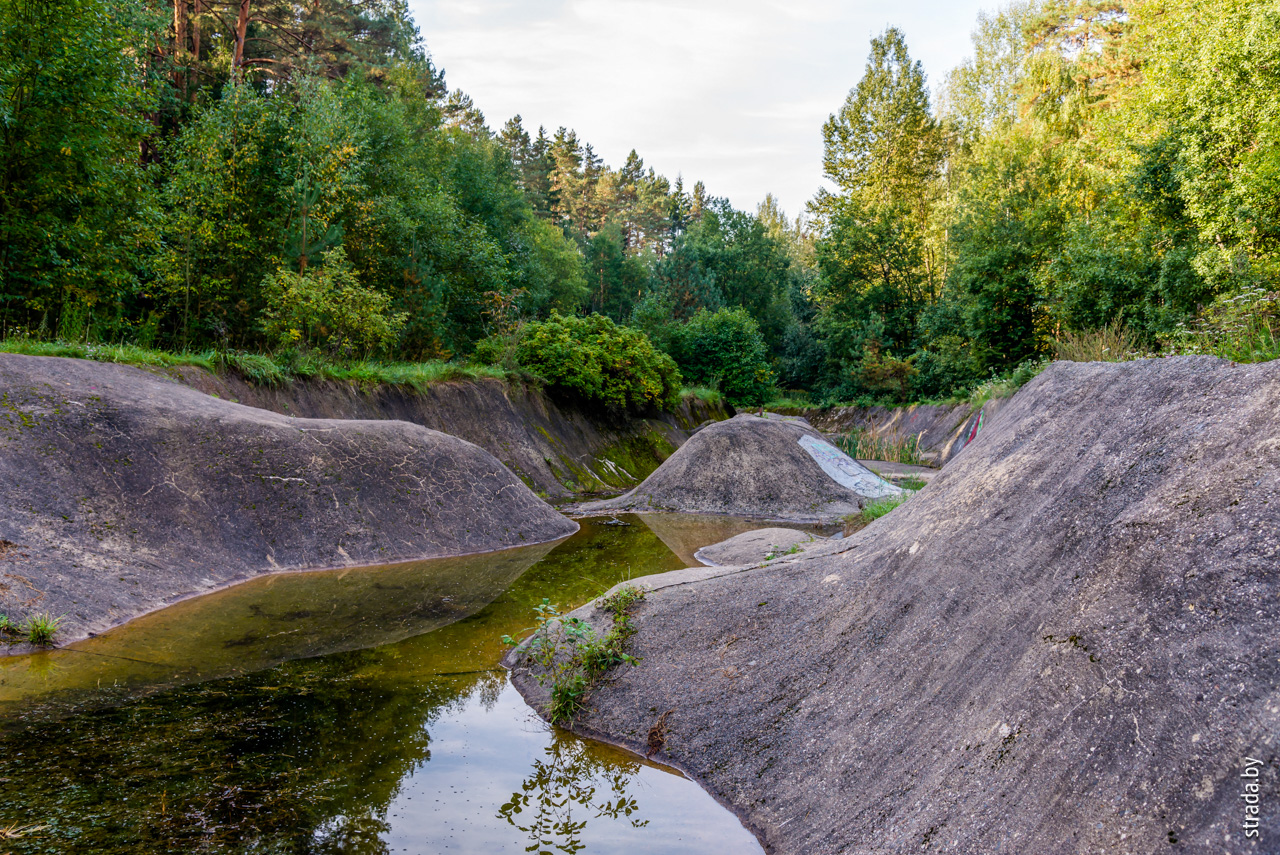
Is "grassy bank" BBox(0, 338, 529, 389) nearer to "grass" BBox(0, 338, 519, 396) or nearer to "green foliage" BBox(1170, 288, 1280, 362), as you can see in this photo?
"grass" BBox(0, 338, 519, 396)

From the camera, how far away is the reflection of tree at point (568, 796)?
14.0ft

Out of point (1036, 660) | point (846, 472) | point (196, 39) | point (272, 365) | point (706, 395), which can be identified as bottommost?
point (846, 472)

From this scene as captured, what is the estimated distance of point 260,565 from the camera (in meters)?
9.60

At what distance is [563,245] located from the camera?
5191cm

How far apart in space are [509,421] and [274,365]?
24.6ft

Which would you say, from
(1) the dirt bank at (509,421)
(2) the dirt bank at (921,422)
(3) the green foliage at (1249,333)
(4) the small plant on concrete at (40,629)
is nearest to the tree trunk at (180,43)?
(1) the dirt bank at (509,421)

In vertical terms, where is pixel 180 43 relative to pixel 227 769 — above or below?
above

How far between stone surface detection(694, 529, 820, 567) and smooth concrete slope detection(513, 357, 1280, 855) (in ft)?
12.5

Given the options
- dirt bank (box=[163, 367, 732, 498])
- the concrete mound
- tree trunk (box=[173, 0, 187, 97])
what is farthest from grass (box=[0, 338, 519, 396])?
tree trunk (box=[173, 0, 187, 97])

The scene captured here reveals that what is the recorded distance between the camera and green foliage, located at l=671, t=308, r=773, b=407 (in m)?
36.0

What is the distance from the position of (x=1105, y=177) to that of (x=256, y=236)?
29.7 meters

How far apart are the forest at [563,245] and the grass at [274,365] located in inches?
13.3

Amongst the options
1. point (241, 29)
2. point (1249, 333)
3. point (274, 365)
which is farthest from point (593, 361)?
point (1249, 333)

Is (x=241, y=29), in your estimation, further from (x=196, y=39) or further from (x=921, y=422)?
(x=921, y=422)
